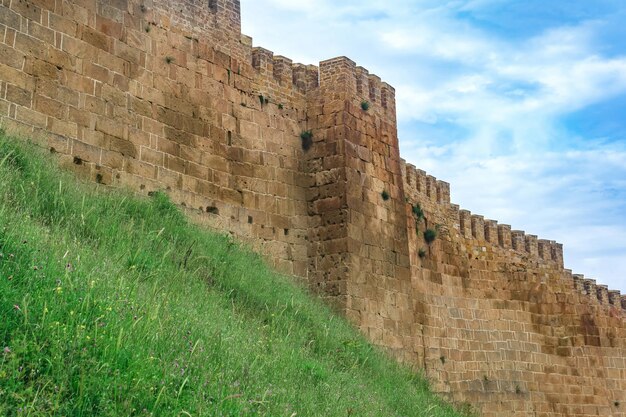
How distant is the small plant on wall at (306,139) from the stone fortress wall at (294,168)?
0.08 meters

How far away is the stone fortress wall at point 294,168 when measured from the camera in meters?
9.90

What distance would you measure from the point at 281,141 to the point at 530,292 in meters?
8.56

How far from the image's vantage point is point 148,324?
18.8 feet

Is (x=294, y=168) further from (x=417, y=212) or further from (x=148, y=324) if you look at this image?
(x=148, y=324)

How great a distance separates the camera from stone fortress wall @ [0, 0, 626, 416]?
9.90 meters

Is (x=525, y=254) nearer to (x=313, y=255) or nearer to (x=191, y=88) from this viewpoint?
(x=313, y=255)

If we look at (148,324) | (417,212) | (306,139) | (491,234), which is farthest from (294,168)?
(148,324)

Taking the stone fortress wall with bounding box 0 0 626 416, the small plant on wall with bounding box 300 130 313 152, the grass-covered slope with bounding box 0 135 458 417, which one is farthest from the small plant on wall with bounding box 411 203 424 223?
the grass-covered slope with bounding box 0 135 458 417

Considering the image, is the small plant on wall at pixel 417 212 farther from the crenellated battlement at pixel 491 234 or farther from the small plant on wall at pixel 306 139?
the small plant on wall at pixel 306 139

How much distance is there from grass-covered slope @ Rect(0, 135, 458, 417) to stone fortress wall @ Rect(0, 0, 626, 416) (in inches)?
31.8

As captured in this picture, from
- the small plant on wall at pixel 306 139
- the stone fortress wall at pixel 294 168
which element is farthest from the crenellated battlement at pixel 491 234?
the small plant on wall at pixel 306 139

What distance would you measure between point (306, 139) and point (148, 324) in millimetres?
7942

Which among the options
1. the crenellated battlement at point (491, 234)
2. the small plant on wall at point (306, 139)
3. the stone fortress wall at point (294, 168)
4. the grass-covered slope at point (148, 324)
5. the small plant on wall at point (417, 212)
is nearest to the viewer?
the grass-covered slope at point (148, 324)

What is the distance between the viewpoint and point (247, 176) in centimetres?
1228
